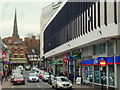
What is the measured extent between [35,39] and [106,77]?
132787mm

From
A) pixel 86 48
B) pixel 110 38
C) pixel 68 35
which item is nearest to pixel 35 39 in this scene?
pixel 68 35

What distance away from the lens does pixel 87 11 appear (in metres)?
34.1

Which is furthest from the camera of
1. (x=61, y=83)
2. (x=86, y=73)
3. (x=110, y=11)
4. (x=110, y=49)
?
(x=86, y=73)

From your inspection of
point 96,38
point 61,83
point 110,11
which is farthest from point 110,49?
point 61,83

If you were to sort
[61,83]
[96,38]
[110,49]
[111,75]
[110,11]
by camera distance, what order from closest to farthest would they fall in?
[110,11] < [111,75] < [110,49] < [96,38] < [61,83]

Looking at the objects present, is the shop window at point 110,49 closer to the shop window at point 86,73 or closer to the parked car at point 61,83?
the parked car at point 61,83

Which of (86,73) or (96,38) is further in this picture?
(86,73)

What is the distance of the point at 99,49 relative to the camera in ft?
102

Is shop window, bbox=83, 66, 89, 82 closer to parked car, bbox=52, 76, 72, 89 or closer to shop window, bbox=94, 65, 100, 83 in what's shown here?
shop window, bbox=94, 65, 100, 83

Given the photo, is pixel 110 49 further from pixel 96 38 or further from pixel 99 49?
pixel 99 49

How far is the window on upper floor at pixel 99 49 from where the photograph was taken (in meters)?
29.6

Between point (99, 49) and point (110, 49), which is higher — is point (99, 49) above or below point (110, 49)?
above

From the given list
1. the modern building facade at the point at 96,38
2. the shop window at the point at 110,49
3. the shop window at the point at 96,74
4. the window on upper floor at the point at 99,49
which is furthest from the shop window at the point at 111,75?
the shop window at the point at 96,74

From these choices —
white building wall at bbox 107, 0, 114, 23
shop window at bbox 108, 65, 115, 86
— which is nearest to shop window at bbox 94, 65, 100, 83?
shop window at bbox 108, 65, 115, 86
